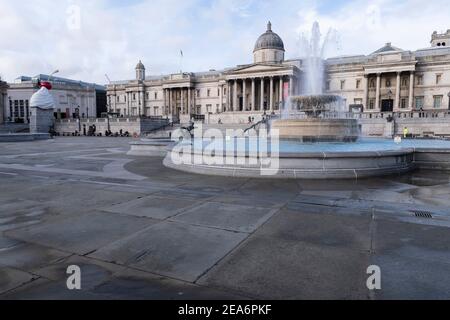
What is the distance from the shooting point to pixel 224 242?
4.58 metres

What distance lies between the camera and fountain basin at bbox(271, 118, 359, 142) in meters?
17.0

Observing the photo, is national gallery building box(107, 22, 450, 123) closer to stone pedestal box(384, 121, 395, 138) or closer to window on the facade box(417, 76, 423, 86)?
window on the facade box(417, 76, 423, 86)

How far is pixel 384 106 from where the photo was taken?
73.5 meters

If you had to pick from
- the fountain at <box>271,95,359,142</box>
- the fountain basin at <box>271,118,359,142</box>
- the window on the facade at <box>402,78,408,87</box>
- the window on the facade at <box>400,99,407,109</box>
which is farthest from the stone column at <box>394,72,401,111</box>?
the fountain basin at <box>271,118,359,142</box>

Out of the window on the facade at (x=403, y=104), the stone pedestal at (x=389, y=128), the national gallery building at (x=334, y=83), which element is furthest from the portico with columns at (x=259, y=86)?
the stone pedestal at (x=389, y=128)

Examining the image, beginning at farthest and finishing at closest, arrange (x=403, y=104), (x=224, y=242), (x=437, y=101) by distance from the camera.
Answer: (x=403, y=104)
(x=437, y=101)
(x=224, y=242)

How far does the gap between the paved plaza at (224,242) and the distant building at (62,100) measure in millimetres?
86962

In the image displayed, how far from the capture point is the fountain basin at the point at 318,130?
1697 cm

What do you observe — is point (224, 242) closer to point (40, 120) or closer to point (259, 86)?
point (40, 120)

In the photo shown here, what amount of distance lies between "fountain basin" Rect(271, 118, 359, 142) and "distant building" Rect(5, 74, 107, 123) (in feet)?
267

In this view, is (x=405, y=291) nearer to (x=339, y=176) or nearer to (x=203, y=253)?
(x=203, y=253)

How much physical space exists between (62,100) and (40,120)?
49026 mm

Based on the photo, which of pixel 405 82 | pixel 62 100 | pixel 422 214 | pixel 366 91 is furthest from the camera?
pixel 62 100

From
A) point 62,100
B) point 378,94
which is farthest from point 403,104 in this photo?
point 62,100
